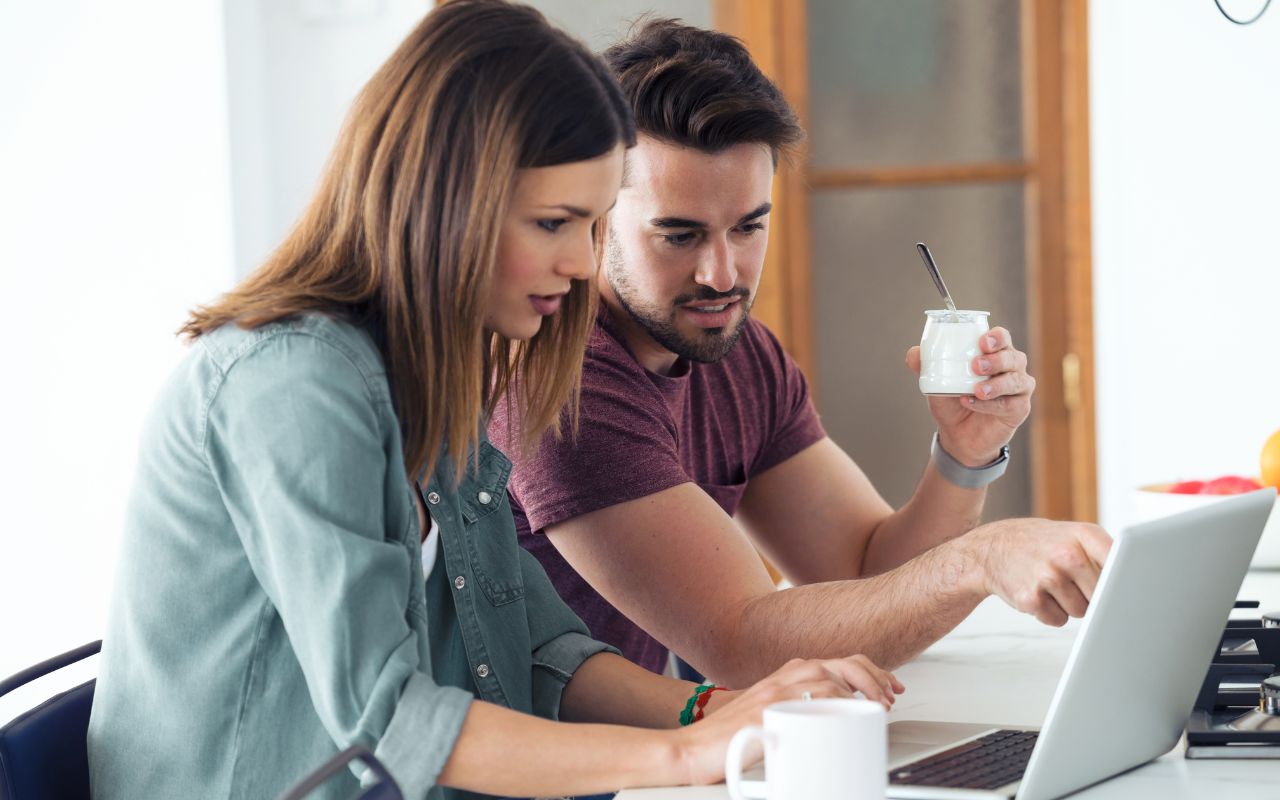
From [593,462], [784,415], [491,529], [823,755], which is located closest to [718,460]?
[784,415]

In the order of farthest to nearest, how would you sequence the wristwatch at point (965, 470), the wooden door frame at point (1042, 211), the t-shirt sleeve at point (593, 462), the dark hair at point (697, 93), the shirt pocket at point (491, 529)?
the wooden door frame at point (1042, 211) → the wristwatch at point (965, 470) → the dark hair at point (697, 93) → the t-shirt sleeve at point (593, 462) → the shirt pocket at point (491, 529)

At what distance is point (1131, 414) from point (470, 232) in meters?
2.48

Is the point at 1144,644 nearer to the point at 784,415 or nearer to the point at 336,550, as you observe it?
the point at 336,550

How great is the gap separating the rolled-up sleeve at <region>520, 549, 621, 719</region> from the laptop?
1.18ft

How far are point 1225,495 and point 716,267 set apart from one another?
78cm

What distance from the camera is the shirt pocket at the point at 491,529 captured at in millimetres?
1351

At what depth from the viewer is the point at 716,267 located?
1.75 meters

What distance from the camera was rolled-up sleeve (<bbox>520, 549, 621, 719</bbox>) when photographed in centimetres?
138

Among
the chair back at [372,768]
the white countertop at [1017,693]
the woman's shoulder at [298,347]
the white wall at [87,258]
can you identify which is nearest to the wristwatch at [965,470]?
the white countertop at [1017,693]

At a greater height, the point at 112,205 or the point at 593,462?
the point at 112,205

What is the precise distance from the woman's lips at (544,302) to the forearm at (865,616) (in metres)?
0.42

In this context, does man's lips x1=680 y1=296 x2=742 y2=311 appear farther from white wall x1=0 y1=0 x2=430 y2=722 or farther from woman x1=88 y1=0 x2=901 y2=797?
white wall x1=0 y1=0 x2=430 y2=722

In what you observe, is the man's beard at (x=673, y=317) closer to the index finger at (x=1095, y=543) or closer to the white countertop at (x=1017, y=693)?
the white countertop at (x=1017, y=693)

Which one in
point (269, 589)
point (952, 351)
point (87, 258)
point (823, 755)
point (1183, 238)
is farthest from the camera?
point (1183, 238)
